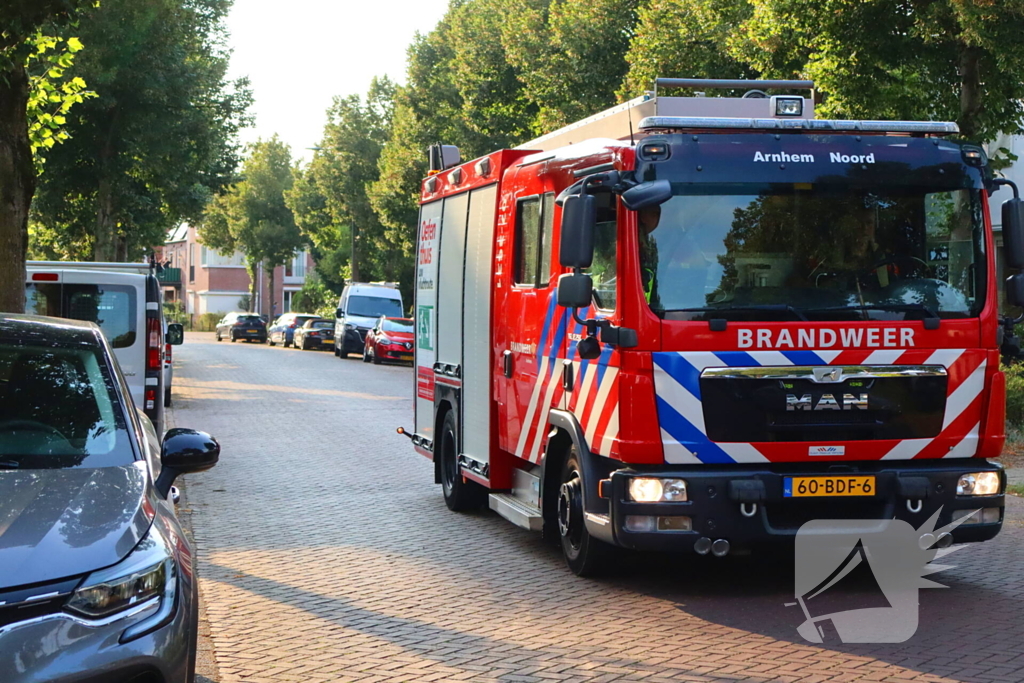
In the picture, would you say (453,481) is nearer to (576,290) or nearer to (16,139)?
(576,290)

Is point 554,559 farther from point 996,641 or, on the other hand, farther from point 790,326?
point 996,641

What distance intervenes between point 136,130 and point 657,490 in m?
24.2

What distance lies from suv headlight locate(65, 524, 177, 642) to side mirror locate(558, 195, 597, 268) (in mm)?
3242

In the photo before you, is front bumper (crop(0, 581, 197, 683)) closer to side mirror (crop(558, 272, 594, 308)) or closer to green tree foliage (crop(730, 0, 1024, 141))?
side mirror (crop(558, 272, 594, 308))

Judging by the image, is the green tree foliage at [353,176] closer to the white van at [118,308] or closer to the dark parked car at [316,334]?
the dark parked car at [316,334]

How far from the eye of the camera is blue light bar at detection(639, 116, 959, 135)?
7.33 m

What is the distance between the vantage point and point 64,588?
4020 millimetres

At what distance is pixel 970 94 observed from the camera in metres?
15.7

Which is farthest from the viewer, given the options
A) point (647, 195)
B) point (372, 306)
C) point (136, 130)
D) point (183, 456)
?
point (372, 306)

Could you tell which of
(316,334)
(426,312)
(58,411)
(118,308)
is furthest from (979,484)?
(316,334)

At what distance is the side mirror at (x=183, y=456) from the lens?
5305 millimetres

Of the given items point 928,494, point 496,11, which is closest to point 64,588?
point 928,494

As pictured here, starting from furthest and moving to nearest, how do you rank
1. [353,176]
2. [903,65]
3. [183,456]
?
[353,176]
[903,65]
[183,456]

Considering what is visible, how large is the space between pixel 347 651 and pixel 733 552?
7.35 feet
